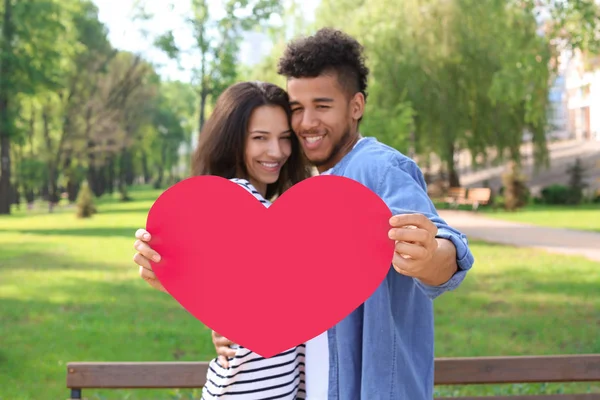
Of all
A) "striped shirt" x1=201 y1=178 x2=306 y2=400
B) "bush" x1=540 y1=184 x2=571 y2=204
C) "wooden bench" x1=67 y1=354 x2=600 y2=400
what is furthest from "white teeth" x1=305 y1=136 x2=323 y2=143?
"bush" x1=540 y1=184 x2=571 y2=204

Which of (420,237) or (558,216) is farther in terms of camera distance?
(558,216)

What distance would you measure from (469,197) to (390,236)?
832 inches

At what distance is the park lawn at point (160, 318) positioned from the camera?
17.5 ft

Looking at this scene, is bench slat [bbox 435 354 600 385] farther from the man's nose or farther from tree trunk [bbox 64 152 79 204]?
tree trunk [bbox 64 152 79 204]

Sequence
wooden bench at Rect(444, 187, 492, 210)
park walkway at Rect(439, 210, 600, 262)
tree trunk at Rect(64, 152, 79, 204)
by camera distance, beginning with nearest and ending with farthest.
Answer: park walkway at Rect(439, 210, 600, 262) → wooden bench at Rect(444, 187, 492, 210) → tree trunk at Rect(64, 152, 79, 204)

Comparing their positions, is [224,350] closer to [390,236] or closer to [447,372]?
[390,236]

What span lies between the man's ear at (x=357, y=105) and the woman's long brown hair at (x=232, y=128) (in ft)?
0.70

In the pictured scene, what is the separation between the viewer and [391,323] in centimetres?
160

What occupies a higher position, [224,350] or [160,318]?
[224,350]

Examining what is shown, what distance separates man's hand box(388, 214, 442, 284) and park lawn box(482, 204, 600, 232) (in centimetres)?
1405

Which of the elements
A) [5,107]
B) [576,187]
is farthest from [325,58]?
[5,107]

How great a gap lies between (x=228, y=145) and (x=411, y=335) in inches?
30.9

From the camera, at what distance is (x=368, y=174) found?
1.65 meters

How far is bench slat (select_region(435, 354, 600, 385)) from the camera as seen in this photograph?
287 cm
